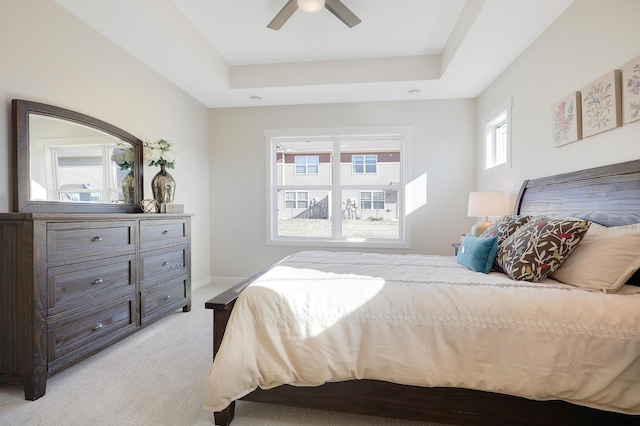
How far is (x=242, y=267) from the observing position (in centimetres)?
424

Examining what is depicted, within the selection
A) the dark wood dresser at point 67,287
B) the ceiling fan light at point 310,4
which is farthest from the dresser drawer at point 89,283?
the ceiling fan light at point 310,4

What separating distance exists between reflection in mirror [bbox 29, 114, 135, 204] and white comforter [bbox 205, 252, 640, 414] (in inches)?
71.0

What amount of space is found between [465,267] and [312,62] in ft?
9.36

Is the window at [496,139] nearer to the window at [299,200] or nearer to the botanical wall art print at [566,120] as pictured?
the botanical wall art print at [566,120]

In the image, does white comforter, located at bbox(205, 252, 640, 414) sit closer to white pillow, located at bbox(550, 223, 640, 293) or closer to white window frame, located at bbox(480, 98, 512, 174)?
white pillow, located at bbox(550, 223, 640, 293)

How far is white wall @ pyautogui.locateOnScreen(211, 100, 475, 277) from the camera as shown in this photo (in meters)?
3.85

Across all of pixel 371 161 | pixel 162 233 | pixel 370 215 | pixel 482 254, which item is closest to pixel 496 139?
pixel 371 161

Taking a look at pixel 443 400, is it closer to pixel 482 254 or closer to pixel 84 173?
pixel 482 254

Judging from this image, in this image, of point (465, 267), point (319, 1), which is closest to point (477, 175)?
point (465, 267)

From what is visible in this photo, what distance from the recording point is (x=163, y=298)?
105 inches

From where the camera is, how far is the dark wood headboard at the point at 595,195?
159 centimetres

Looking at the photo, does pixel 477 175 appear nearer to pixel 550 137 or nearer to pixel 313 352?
pixel 550 137

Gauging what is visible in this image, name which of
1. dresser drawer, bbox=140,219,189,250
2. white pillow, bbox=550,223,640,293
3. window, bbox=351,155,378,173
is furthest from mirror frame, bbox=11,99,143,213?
white pillow, bbox=550,223,640,293

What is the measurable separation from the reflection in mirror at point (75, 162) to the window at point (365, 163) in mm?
2790
